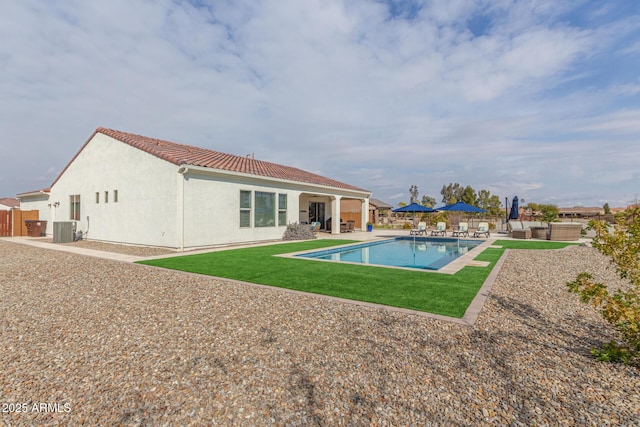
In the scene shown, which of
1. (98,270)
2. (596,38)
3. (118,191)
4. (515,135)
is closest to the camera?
(98,270)

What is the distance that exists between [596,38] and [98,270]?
18828mm

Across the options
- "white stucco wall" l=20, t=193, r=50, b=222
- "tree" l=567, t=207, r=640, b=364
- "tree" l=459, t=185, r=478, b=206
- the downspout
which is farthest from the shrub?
"tree" l=459, t=185, r=478, b=206

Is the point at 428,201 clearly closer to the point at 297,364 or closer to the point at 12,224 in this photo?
the point at 12,224

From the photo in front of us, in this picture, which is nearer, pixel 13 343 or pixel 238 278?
pixel 13 343

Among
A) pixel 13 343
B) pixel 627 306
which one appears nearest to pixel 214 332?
pixel 13 343

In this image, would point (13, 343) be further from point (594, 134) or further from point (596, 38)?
point (594, 134)

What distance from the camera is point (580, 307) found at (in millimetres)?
5348

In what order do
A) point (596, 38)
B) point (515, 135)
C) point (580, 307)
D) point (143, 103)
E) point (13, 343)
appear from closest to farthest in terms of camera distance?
1. point (13, 343)
2. point (580, 307)
3. point (596, 38)
4. point (143, 103)
5. point (515, 135)

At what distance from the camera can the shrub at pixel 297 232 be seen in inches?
698

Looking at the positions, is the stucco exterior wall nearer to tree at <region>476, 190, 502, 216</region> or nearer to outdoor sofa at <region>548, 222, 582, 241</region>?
outdoor sofa at <region>548, 222, 582, 241</region>

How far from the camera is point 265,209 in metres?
16.6

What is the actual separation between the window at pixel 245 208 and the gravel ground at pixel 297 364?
375 inches

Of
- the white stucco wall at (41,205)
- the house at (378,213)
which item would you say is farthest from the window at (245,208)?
the house at (378,213)

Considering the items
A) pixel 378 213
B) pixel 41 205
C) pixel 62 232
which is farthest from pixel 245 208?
pixel 378 213
